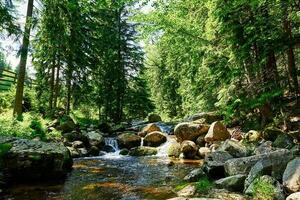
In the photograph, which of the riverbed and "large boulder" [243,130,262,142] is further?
"large boulder" [243,130,262,142]

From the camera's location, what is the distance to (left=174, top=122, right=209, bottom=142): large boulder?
18.3 m

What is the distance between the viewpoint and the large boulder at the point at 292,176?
7.32m

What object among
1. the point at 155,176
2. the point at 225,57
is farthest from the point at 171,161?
the point at 225,57

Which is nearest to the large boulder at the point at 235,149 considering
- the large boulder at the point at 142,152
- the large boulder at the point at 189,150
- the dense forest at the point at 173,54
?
the dense forest at the point at 173,54

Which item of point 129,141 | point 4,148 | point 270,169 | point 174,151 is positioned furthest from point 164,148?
point 270,169

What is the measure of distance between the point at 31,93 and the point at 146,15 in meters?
14.9

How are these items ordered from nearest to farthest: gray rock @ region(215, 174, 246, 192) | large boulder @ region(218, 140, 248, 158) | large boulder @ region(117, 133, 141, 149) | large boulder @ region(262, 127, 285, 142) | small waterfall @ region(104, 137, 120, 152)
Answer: gray rock @ region(215, 174, 246, 192), large boulder @ region(218, 140, 248, 158), large boulder @ region(262, 127, 285, 142), small waterfall @ region(104, 137, 120, 152), large boulder @ region(117, 133, 141, 149)

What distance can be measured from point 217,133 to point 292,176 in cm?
952

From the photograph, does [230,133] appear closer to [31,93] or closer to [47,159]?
[47,159]

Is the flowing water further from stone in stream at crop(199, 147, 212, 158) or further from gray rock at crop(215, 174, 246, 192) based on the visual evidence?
gray rock at crop(215, 174, 246, 192)

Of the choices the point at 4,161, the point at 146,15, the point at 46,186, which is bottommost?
the point at 46,186

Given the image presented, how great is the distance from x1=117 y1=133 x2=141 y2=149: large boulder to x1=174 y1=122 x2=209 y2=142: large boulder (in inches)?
97.1

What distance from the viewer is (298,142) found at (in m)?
12.2

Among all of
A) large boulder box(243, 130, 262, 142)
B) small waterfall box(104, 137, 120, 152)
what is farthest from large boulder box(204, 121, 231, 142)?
small waterfall box(104, 137, 120, 152)
